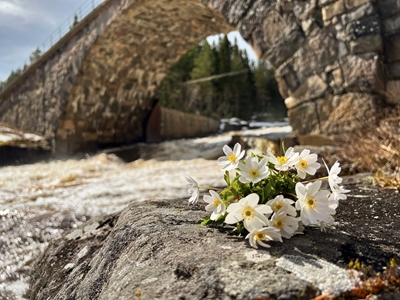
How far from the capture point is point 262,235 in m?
0.87

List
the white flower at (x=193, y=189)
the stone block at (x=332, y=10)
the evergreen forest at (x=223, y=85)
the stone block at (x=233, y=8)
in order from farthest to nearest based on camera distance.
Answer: the evergreen forest at (x=223, y=85), the stone block at (x=233, y=8), the stone block at (x=332, y=10), the white flower at (x=193, y=189)

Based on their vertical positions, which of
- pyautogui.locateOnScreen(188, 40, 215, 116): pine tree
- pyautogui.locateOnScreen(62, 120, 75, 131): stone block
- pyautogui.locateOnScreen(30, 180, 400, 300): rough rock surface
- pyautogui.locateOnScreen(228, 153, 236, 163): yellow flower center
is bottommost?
pyautogui.locateOnScreen(30, 180, 400, 300): rough rock surface

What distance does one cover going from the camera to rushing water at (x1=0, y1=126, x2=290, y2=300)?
2.14 m

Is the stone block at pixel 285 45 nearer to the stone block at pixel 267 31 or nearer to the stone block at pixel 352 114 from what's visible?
the stone block at pixel 267 31

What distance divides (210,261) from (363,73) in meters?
3.11

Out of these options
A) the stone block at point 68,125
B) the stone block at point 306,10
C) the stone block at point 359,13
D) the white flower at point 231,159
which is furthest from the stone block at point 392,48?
the stone block at point 68,125

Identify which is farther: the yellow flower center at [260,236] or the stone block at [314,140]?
the stone block at [314,140]

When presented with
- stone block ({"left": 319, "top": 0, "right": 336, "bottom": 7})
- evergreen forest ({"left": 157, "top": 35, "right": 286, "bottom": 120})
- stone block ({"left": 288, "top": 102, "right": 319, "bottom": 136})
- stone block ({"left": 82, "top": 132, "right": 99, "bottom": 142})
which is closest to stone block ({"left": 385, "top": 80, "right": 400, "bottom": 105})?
stone block ({"left": 288, "top": 102, "right": 319, "bottom": 136})

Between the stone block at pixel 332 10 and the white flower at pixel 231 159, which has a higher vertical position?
the stone block at pixel 332 10

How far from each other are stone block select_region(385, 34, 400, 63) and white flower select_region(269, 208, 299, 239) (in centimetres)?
298

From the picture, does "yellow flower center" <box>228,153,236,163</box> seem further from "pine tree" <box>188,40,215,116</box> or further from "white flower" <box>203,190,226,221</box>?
"pine tree" <box>188,40,215,116</box>

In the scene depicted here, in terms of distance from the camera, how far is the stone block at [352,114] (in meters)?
3.33

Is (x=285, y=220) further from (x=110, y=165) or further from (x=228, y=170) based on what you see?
(x=110, y=165)

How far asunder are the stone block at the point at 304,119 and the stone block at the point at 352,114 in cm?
16
